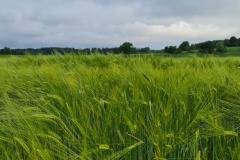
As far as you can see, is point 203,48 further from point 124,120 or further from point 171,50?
point 124,120

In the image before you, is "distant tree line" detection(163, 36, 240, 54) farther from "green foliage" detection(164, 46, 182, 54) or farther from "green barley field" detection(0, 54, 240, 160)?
"green barley field" detection(0, 54, 240, 160)

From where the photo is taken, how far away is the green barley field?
1244mm

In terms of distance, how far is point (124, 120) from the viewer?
4.76ft

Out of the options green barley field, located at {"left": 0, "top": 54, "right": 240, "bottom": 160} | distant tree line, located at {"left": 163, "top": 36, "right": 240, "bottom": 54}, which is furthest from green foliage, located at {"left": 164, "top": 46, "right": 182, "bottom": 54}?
green barley field, located at {"left": 0, "top": 54, "right": 240, "bottom": 160}

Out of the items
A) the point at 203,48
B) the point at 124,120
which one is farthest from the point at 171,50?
the point at 124,120

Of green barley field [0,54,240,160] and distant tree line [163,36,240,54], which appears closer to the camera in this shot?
green barley field [0,54,240,160]

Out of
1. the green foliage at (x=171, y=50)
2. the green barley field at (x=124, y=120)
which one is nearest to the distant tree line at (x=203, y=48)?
the green foliage at (x=171, y=50)

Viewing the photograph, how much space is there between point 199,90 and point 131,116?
623mm

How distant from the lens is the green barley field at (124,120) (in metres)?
1.24

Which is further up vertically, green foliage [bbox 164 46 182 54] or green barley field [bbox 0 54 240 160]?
green barley field [bbox 0 54 240 160]

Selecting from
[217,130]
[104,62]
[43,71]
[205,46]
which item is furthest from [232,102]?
[205,46]

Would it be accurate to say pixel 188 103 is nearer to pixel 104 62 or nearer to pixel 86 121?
pixel 86 121

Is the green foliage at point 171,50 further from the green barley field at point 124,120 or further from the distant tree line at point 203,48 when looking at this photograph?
the green barley field at point 124,120

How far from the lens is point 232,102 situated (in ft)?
6.12
